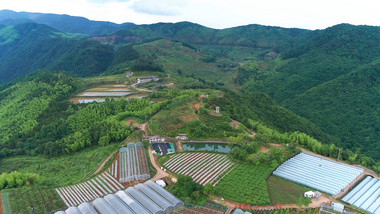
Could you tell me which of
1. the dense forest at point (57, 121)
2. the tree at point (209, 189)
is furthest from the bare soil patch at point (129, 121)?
the tree at point (209, 189)

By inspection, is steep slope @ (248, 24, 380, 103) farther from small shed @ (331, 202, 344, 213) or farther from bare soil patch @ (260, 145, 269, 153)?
small shed @ (331, 202, 344, 213)

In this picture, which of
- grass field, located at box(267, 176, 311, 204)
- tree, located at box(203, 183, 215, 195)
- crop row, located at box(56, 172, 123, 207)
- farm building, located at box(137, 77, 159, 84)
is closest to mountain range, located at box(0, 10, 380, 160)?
farm building, located at box(137, 77, 159, 84)

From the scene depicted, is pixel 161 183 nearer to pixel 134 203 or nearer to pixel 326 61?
pixel 134 203

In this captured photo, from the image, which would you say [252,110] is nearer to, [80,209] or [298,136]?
[298,136]

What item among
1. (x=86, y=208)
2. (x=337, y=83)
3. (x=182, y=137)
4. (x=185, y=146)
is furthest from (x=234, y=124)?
(x=337, y=83)

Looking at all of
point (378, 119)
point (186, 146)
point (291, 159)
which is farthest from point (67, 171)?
point (378, 119)

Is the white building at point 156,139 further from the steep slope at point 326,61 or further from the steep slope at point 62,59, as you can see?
the steep slope at point 62,59

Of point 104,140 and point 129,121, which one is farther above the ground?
point 129,121
